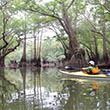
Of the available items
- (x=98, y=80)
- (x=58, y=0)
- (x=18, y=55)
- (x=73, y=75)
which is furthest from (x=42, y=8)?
(x=18, y=55)

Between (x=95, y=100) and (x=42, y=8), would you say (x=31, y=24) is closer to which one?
(x=42, y=8)

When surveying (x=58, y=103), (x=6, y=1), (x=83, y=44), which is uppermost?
(x=6, y=1)

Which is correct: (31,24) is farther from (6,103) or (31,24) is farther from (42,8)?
(6,103)

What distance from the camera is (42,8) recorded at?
19125mm

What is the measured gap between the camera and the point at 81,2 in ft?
56.6

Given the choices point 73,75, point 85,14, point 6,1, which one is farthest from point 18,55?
point 73,75

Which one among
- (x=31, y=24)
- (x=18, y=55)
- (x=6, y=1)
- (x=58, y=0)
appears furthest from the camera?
(x=18, y=55)

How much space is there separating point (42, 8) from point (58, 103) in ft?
43.1

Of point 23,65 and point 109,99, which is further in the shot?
point 23,65

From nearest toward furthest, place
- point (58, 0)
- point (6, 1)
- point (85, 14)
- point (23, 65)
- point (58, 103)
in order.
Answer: point (58, 103) < point (58, 0) < point (6, 1) < point (85, 14) < point (23, 65)

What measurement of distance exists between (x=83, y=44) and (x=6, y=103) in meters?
26.4

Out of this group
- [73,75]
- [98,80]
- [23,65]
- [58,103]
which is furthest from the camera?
[23,65]

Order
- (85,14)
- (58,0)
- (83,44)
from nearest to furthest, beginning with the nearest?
(58,0) < (85,14) < (83,44)

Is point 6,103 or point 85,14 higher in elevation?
point 85,14
